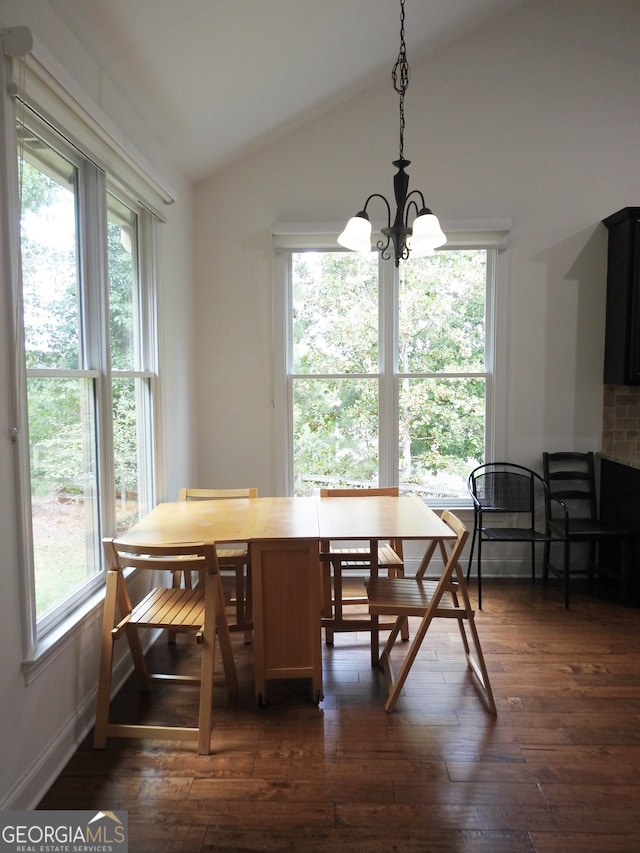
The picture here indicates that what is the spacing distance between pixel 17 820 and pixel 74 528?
0.98 metres

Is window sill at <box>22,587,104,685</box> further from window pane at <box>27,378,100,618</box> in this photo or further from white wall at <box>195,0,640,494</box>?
white wall at <box>195,0,640,494</box>

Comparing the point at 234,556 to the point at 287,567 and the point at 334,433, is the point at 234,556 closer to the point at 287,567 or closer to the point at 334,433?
the point at 287,567

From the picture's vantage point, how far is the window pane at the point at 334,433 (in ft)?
13.0

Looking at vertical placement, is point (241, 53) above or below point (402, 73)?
above

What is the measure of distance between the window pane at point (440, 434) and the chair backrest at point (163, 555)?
216 centimetres

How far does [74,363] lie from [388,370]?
223 cm

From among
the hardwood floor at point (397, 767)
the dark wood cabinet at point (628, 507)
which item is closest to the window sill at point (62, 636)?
the hardwood floor at point (397, 767)

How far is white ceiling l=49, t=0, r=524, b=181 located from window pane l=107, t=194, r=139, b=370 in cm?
53

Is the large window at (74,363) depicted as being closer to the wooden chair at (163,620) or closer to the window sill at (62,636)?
the window sill at (62,636)

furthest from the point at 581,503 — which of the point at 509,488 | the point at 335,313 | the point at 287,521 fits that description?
the point at 287,521

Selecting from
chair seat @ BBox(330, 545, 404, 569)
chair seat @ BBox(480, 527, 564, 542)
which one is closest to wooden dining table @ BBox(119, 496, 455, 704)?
chair seat @ BBox(330, 545, 404, 569)

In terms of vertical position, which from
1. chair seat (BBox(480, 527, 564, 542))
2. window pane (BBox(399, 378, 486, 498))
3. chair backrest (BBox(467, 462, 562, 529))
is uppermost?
window pane (BBox(399, 378, 486, 498))

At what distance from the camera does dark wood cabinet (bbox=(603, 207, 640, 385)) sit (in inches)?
136

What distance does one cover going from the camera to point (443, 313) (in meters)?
3.90
